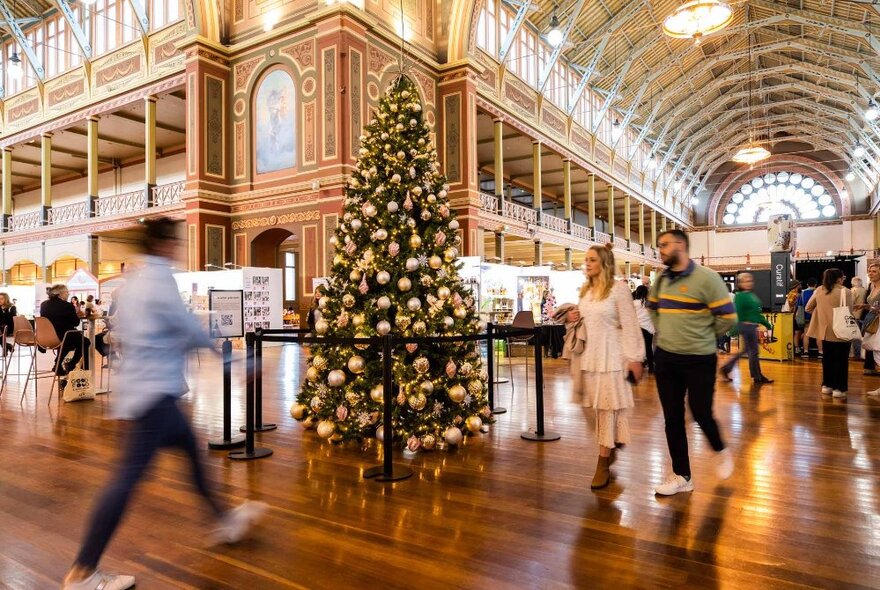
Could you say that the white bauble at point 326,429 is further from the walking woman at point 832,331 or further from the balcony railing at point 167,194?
the balcony railing at point 167,194

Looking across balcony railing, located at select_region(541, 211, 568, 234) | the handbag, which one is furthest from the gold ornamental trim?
balcony railing, located at select_region(541, 211, 568, 234)

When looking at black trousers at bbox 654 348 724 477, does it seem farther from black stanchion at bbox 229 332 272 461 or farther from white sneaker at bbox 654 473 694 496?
black stanchion at bbox 229 332 272 461

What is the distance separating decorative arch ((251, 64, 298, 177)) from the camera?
13883 mm

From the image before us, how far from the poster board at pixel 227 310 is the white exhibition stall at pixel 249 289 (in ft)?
0.53

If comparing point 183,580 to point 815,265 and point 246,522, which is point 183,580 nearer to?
point 246,522

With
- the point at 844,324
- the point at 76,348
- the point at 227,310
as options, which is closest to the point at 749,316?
the point at 844,324

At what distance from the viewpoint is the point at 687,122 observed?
103ft

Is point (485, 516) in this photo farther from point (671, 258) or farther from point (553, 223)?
point (553, 223)

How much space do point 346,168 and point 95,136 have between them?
33.4 ft

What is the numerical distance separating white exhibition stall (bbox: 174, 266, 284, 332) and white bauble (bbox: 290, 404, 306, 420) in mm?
8169

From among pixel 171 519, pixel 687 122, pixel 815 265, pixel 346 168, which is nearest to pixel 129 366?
pixel 171 519

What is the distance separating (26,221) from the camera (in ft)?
67.6

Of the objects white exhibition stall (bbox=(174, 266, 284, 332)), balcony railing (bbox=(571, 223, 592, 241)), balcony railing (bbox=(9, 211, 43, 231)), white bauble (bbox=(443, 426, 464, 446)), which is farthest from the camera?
balcony railing (bbox=(571, 223, 592, 241))

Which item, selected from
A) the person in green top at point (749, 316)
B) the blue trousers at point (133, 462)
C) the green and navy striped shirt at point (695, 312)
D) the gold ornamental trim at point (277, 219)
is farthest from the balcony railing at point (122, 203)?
the green and navy striped shirt at point (695, 312)
